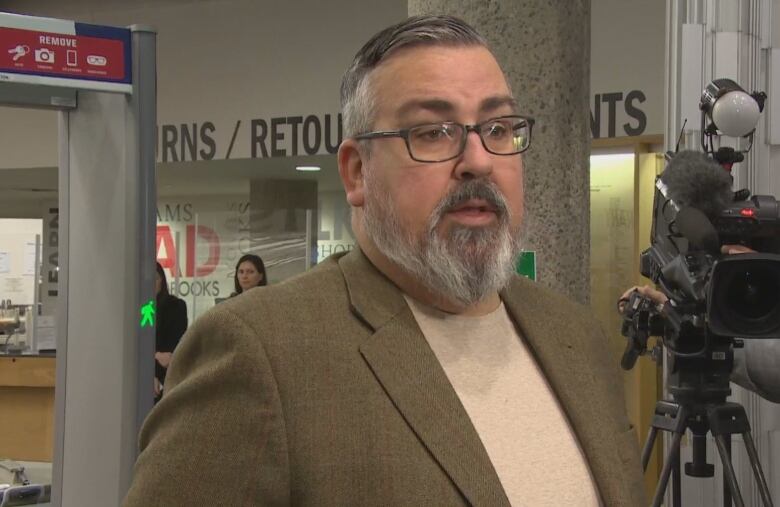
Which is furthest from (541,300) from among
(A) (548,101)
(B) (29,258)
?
(B) (29,258)

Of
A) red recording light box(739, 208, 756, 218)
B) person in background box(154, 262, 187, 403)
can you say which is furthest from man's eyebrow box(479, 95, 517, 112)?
person in background box(154, 262, 187, 403)

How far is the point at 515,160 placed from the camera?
1.24 metres

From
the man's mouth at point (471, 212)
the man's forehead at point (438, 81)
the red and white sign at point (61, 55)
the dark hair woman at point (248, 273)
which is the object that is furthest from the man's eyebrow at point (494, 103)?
the dark hair woman at point (248, 273)

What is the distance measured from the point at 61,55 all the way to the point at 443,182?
1.64 metres

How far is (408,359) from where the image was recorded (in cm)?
117

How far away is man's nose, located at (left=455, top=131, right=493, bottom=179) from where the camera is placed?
1.18 metres

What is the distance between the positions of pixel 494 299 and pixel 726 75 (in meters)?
2.66

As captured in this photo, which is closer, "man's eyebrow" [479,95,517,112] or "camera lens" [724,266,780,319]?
"man's eyebrow" [479,95,517,112]

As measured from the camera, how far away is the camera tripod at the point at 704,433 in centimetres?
271

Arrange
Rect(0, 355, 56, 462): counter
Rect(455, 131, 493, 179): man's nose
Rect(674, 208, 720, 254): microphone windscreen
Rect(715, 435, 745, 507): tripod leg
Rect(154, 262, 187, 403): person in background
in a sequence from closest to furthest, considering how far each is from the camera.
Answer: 1. Rect(455, 131, 493, 179): man's nose
2. Rect(674, 208, 720, 254): microphone windscreen
3. Rect(715, 435, 745, 507): tripod leg
4. Rect(0, 355, 56, 462): counter
5. Rect(154, 262, 187, 403): person in background

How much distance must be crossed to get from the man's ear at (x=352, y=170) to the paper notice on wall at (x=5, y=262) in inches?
113

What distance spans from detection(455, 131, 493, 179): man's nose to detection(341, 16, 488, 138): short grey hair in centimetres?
12

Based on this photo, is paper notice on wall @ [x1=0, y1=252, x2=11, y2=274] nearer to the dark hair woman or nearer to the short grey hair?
the dark hair woman

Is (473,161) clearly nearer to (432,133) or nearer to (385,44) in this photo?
(432,133)
